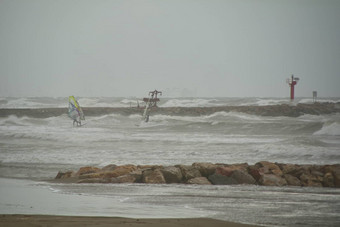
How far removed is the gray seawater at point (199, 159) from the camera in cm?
342

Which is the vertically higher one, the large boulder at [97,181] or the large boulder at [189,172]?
the large boulder at [189,172]

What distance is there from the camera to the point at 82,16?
1470 cm

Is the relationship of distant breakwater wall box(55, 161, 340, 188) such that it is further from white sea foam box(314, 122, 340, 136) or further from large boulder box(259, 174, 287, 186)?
white sea foam box(314, 122, 340, 136)

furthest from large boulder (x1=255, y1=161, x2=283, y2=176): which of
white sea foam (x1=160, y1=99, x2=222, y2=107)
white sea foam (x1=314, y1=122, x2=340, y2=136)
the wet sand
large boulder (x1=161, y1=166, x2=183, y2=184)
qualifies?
white sea foam (x1=160, y1=99, x2=222, y2=107)

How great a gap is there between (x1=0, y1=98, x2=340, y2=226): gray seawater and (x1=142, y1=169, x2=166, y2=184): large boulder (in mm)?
229

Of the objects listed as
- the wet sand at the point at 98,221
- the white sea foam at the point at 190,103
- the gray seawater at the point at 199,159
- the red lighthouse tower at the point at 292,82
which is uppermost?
the red lighthouse tower at the point at 292,82

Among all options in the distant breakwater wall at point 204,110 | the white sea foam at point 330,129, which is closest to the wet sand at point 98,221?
the white sea foam at point 330,129

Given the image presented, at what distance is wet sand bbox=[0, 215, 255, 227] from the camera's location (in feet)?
8.82

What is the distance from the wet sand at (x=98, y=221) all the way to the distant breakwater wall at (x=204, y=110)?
41.2 feet

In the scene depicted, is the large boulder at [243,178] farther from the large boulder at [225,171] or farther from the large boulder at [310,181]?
the large boulder at [310,181]

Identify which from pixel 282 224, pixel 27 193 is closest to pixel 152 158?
pixel 27 193

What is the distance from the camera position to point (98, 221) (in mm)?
2812

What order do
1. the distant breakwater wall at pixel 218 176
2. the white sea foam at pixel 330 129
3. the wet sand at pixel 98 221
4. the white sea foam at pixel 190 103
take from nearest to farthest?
the wet sand at pixel 98 221 < the distant breakwater wall at pixel 218 176 < the white sea foam at pixel 330 129 < the white sea foam at pixel 190 103

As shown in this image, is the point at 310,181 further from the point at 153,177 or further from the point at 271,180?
the point at 153,177
